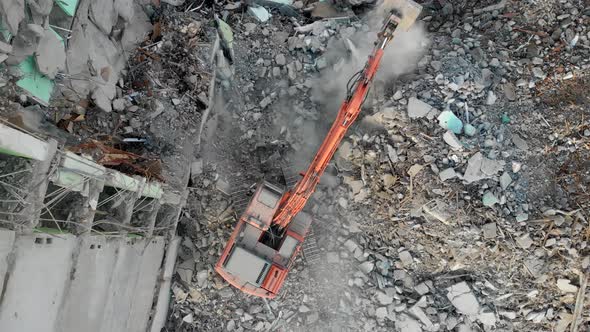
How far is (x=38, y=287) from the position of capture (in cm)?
474

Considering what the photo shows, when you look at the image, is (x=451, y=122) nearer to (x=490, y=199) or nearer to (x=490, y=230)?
(x=490, y=199)

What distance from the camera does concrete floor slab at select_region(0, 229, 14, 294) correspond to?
418 cm

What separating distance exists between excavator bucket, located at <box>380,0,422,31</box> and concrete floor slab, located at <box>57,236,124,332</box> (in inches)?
216

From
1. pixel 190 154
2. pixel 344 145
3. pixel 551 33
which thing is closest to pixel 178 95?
pixel 190 154

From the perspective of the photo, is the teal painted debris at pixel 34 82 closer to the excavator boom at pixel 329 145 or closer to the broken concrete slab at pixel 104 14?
the broken concrete slab at pixel 104 14

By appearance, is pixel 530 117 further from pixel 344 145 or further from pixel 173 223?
pixel 173 223

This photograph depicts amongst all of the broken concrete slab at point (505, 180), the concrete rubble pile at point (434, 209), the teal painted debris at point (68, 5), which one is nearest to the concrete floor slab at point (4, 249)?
the teal painted debris at point (68, 5)

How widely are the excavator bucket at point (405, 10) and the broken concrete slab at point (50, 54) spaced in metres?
4.99

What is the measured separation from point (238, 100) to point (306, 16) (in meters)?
2.08

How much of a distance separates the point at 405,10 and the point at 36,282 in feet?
21.4

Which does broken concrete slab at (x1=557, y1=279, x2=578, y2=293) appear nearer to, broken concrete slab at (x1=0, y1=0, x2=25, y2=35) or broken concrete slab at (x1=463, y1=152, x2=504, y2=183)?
broken concrete slab at (x1=463, y1=152, x2=504, y2=183)

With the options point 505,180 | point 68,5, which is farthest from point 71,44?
point 505,180

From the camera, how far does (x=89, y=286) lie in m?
5.67

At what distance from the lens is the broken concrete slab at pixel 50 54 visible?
5422 mm
